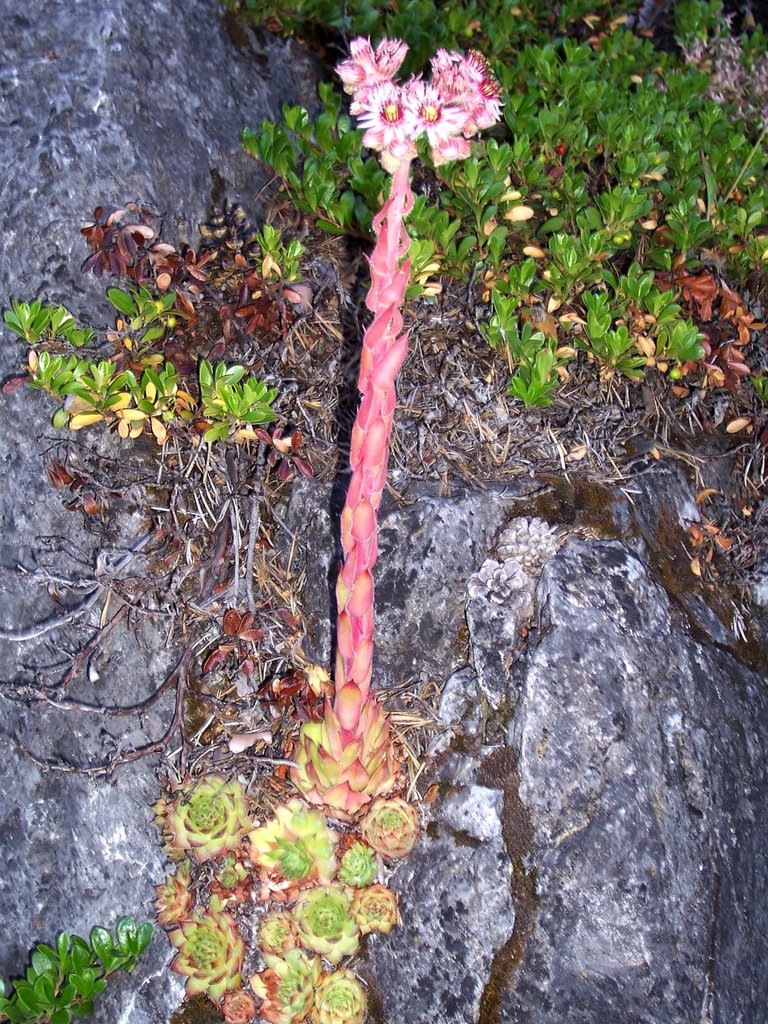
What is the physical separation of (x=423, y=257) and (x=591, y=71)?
145 cm

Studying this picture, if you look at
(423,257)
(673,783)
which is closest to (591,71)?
(423,257)

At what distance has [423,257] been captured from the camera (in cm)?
256

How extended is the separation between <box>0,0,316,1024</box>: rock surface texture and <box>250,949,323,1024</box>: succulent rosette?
24 centimetres

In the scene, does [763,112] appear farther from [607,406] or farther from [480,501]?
[480,501]

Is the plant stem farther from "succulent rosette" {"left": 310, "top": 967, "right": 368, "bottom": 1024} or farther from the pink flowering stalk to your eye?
"succulent rosette" {"left": 310, "top": 967, "right": 368, "bottom": 1024}

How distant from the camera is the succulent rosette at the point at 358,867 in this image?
2232 millimetres

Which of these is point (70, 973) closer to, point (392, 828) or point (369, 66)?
point (392, 828)

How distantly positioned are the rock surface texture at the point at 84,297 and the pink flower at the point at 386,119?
1.37 meters

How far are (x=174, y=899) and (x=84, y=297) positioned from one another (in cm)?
175

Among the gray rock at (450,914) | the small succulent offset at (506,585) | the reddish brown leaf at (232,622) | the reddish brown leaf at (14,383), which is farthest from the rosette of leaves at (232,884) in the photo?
the reddish brown leaf at (14,383)

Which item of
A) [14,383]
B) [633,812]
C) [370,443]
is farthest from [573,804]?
[14,383]

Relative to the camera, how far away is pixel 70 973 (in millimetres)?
2111

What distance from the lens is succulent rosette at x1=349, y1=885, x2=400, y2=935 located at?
2199 millimetres

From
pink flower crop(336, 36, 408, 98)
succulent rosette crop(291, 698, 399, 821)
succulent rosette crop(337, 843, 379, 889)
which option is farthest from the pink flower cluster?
succulent rosette crop(337, 843, 379, 889)
